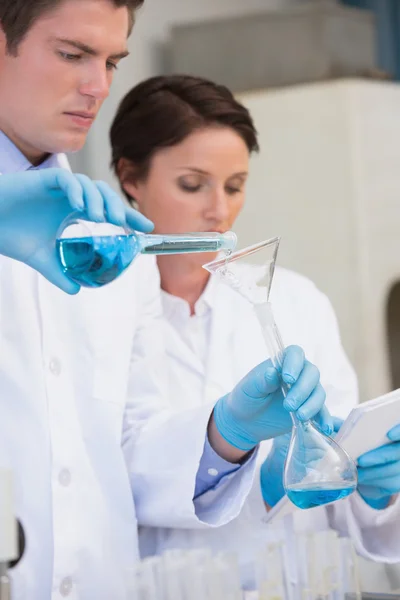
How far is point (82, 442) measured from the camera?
1963 millimetres

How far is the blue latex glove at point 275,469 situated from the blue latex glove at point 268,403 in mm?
110

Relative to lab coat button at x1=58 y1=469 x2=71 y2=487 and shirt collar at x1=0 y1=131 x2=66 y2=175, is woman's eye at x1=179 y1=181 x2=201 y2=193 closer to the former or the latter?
shirt collar at x1=0 y1=131 x2=66 y2=175

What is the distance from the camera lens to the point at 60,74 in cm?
191

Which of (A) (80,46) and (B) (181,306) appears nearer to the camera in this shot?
(A) (80,46)

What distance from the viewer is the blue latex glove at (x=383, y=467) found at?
1.94 metres

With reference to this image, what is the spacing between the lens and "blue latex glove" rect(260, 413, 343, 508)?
2.05 meters

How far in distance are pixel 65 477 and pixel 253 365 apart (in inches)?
27.3

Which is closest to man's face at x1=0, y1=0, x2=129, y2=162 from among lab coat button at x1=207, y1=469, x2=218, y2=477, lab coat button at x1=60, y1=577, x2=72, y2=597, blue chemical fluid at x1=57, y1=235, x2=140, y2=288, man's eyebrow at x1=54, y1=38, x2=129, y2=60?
man's eyebrow at x1=54, y1=38, x2=129, y2=60

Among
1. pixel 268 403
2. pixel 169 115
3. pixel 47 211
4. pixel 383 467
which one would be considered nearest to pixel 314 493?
pixel 268 403

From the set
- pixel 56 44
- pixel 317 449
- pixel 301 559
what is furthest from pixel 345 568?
pixel 56 44

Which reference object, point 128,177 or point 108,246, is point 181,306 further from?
point 108,246

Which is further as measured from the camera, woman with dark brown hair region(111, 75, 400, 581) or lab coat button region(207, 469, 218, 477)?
woman with dark brown hair region(111, 75, 400, 581)

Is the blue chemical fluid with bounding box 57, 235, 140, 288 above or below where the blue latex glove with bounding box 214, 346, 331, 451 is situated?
above

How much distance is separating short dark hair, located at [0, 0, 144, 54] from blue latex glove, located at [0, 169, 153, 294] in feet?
1.32
